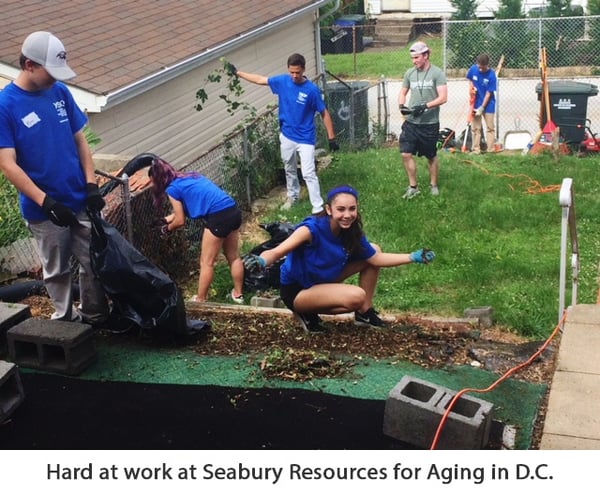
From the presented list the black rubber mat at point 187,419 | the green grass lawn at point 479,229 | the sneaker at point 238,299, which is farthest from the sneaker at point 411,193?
the black rubber mat at point 187,419

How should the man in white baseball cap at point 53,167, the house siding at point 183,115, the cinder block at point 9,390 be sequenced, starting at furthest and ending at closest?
the house siding at point 183,115 → the man in white baseball cap at point 53,167 → the cinder block at point 9,390

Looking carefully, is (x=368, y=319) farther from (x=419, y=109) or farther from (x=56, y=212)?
(x=419, y=109)

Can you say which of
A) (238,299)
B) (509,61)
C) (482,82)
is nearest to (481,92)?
(482,82)

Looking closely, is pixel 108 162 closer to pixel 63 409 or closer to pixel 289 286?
pixel 289 286

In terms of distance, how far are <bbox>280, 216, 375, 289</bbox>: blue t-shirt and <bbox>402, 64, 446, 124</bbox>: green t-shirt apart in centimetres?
473

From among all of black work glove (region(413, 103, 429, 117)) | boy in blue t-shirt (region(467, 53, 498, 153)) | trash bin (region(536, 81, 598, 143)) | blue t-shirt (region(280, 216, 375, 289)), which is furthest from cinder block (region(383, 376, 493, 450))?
trash bin (region(536, 81, 598, 143))

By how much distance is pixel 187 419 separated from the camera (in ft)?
13.4

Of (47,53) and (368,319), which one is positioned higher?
(47,53)

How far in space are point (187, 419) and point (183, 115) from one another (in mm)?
7301

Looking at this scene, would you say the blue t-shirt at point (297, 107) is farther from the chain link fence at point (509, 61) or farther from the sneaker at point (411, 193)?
the chain link fence at point (509, 61)

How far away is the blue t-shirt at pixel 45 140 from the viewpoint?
4.49 m

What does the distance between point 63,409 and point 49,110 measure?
64.9 inches

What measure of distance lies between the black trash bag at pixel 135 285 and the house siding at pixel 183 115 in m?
4.25

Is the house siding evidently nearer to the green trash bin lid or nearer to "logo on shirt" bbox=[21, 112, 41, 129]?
"logo on shirt" bbox=[21, 112, 41, 129]
